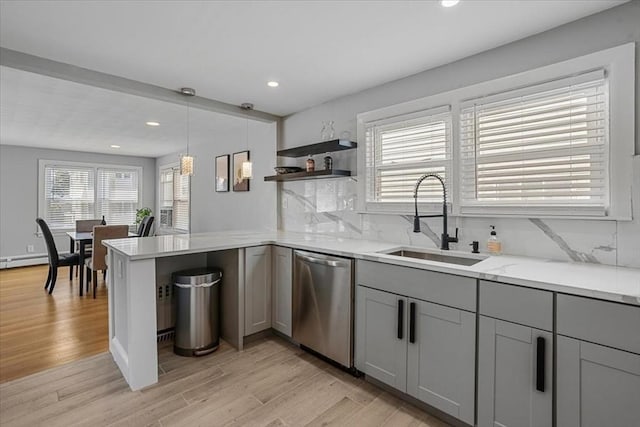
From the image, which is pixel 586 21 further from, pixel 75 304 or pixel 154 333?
pixel 75 304

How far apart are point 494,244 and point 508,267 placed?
1.56 feet

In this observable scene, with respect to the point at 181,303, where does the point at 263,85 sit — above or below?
above

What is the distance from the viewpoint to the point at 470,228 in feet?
7.98

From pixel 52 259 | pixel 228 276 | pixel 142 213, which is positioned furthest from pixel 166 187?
pixel 228 276

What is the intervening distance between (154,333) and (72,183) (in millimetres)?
6110

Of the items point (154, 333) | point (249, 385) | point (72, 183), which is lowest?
point (249, 385)

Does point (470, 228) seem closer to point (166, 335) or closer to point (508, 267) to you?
point (508, 267)

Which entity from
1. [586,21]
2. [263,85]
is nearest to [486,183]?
[586,21]

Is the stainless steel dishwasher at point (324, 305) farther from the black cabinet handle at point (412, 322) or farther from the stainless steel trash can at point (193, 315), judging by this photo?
the stainless steel trash can at point (193, 315)

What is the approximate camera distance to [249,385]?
7.36 ft

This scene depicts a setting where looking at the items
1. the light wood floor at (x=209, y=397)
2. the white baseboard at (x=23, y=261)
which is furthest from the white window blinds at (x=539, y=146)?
the white baseboard at (x=23, y=261)

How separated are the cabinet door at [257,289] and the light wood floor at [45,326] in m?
1.26

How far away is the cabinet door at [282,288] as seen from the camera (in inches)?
112

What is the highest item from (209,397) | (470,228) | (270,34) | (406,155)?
(270,34)
